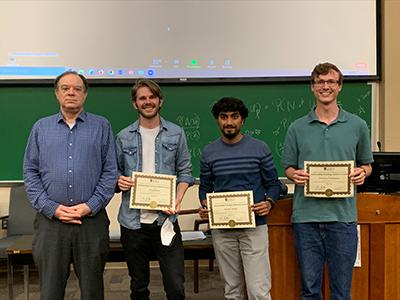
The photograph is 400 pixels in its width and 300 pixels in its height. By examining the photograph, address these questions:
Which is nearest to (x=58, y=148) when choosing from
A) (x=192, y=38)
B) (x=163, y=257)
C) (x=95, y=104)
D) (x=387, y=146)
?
(x=163, y=257)

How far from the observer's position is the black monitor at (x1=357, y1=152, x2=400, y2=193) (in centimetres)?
315

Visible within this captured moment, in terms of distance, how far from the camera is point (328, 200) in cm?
262

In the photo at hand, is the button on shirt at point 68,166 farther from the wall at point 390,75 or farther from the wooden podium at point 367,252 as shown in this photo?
the wall at point 390,75

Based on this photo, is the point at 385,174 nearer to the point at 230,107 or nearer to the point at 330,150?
the point at 330,150

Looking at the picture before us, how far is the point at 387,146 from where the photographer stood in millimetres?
4703

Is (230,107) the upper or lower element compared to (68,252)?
upper

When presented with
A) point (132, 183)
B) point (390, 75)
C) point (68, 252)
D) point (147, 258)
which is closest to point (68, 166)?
point (132, 183)

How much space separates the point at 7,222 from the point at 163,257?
7.77 ft

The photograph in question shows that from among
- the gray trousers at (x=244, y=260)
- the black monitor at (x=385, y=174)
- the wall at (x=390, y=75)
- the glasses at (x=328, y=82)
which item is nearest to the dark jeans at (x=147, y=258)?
the gray trousers at (x=244, y=260)

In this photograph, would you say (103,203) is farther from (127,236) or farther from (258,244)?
(258,244)

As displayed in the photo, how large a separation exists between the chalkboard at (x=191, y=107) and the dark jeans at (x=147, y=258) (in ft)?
6.33

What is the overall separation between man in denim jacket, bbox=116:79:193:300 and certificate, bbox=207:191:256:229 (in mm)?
221

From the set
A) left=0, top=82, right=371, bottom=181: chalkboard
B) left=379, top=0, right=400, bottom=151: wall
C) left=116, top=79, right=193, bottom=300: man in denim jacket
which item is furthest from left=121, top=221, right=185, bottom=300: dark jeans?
left=379, top=0, right=400, bottom=151: wall

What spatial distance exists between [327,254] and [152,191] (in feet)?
3.49
